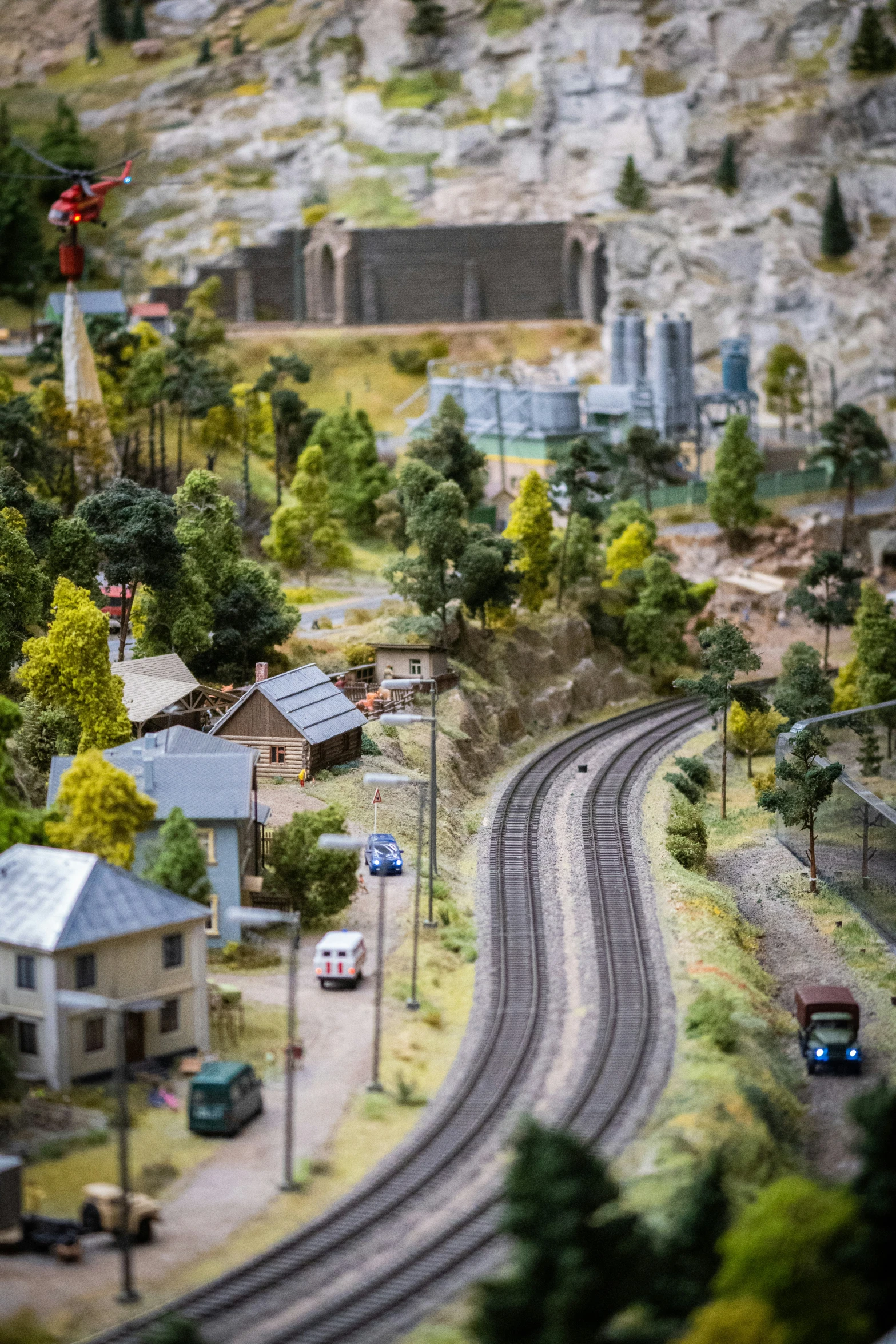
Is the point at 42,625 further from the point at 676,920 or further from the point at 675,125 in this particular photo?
the point at 675,125

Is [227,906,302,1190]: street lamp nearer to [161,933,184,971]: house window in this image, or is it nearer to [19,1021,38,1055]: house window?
[161,933,184,971]: house window

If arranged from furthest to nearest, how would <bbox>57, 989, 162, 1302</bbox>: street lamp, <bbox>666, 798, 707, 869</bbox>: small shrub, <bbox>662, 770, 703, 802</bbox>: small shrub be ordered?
1. <bbox>662, 770, 703, 802</bbox>: small shrub
2. <bbox>666, 798, 707, 869</bbox>: small shrub
3. <bbox>57, 989, 162, 1302</bbox>: street lamp

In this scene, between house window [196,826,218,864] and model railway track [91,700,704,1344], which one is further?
house window [196,826,218,864]

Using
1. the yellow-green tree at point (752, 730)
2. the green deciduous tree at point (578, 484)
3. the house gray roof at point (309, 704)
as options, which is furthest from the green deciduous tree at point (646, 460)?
the house gray roof at point (309, 704)

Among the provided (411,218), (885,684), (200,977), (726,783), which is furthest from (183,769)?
(411,218)

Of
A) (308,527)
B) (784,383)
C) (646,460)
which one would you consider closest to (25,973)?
(308,527)

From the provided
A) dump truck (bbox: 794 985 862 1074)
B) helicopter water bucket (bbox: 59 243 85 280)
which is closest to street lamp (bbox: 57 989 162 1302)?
dump truck (bbox: 794 985 862 1074)
